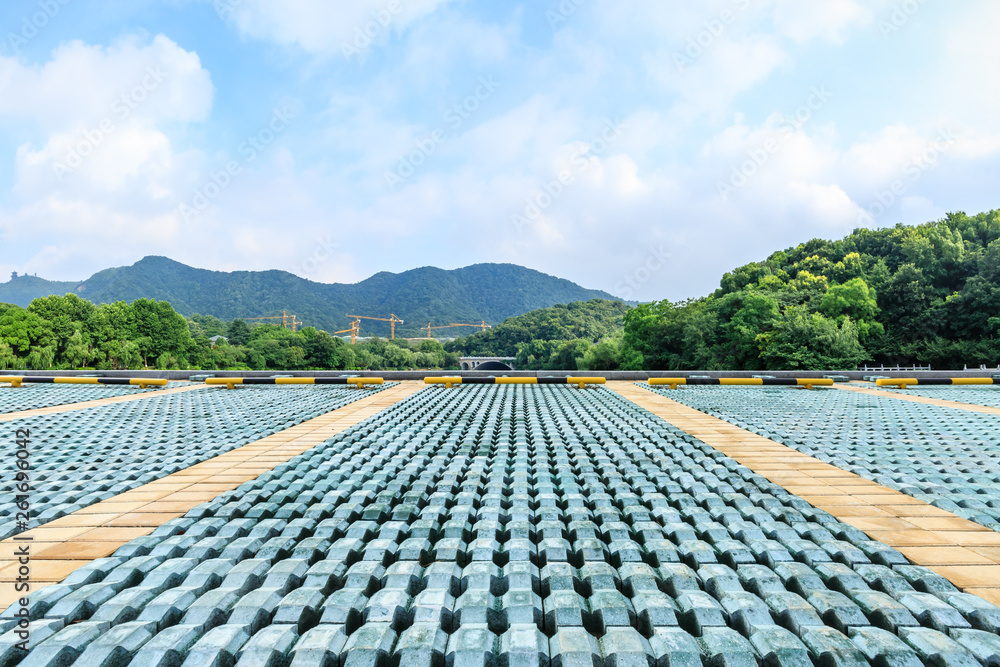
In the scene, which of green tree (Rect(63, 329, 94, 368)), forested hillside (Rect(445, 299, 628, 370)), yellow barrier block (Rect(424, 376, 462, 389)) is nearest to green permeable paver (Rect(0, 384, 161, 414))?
yellow barrier block (Rect(424, 376, 462, 389))

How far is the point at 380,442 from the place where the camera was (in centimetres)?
397

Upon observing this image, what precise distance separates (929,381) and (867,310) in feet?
69.8

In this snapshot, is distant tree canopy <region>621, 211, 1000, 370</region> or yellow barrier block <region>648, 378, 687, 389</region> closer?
yellow barrier block <region>648, 378, 687, 389</region>

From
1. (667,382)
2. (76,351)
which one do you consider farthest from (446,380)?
(76,351)

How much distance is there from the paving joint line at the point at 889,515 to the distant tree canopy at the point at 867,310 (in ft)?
77.8

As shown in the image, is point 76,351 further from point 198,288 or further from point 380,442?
point 198,288

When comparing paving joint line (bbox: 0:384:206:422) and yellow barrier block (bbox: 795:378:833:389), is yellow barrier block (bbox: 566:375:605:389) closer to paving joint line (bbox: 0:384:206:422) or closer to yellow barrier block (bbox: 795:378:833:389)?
yellow barrier block (bbox: 795:378:833:389)

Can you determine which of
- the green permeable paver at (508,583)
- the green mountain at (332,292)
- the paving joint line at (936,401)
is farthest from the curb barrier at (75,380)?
the green mountain at (332,292)

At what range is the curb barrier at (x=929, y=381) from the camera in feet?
29.4

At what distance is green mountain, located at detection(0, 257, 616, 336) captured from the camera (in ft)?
303

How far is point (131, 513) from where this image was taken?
2479 millimetres

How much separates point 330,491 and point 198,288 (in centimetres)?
11431

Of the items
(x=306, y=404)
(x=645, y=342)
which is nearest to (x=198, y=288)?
(x=645, y=342)

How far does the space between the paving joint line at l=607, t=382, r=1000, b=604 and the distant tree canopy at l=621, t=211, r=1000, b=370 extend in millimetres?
23718
